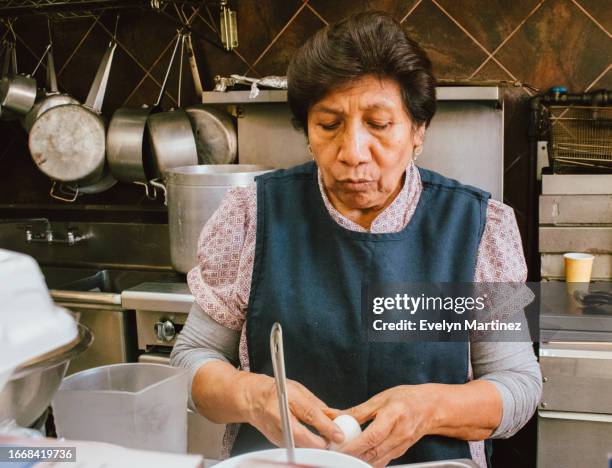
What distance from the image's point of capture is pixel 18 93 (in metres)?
2.93

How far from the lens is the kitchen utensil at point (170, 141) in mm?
2672

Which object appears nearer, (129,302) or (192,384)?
(192,384)

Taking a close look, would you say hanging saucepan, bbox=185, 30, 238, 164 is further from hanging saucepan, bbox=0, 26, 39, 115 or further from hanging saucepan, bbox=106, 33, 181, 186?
hanging saucepan, bbox=0, 26, 39, 115

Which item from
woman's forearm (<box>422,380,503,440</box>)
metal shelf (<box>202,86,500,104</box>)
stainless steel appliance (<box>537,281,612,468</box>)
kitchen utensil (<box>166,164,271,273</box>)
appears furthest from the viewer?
metal shelf (<box>202,86,500,104</box>)

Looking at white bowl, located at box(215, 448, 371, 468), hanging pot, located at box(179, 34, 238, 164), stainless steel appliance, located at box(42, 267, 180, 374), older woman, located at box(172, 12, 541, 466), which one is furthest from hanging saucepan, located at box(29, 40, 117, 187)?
white bowl, located at box(215, 448, 371, 468)

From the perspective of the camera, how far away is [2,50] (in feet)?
10.3

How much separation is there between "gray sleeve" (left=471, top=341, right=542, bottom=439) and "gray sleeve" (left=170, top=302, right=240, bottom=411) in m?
0.52

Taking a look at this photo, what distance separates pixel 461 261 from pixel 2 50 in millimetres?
2829

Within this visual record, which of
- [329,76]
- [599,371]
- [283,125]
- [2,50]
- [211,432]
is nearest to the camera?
[329,76]

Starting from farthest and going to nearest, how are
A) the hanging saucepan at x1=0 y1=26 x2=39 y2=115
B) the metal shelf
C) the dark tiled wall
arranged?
the hanging saucepan at x1=0 y1=26 x2=39 y2=115
the dark tiled wall
the metal shelf

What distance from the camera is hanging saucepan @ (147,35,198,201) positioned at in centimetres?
267

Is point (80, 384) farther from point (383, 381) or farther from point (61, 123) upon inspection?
point (61, 123)

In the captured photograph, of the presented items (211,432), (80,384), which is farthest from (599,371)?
(80,384)

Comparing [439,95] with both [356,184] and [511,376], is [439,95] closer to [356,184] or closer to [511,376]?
[356,184]
